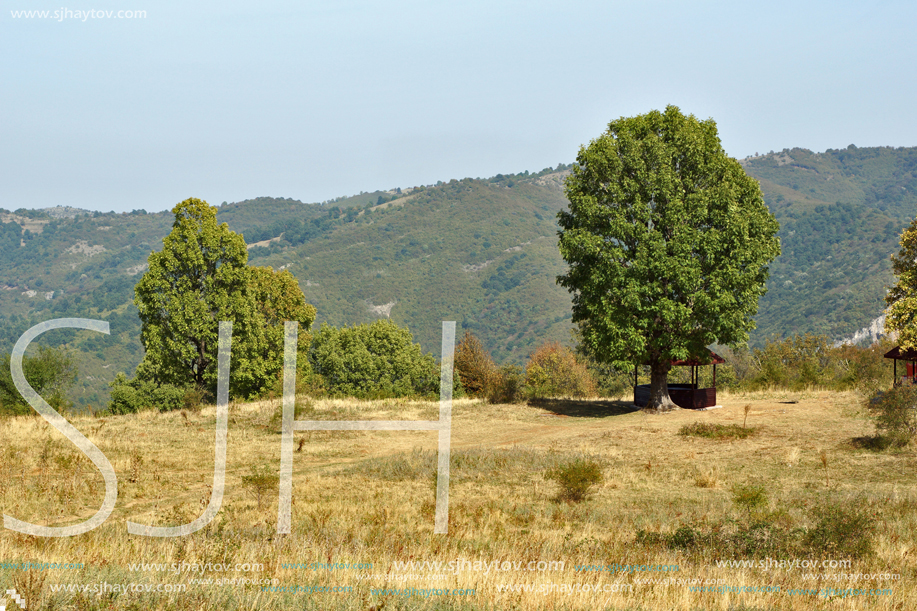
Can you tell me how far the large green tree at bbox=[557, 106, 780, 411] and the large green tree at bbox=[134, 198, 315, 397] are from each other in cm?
1963

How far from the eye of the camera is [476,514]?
14391 millimetres

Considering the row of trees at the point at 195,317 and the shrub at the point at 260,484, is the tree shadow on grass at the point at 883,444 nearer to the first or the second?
the shrub at the point at 260,484

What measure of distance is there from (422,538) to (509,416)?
21.3 m

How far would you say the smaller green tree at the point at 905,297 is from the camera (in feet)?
81.8

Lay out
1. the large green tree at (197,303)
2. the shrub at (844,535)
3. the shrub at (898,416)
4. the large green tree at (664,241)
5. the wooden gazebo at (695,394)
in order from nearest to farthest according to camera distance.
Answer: the shrub at (844,535) < the shrub at (898,416) < the large green tree at (664,241) < the wooden gazebo at (695,394) < the large green tree at (197,303)

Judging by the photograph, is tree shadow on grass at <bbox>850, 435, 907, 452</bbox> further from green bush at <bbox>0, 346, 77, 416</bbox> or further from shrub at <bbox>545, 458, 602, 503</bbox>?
green bush at <bbox>0, 346, 77, 416</bbox>

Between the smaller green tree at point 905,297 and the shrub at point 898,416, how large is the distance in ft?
13.4

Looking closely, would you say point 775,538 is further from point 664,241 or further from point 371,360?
point 371,360

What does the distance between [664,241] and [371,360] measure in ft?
168

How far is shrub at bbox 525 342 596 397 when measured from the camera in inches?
2980

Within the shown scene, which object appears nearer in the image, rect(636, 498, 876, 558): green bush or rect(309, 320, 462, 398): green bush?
rect(636, 498, 876, 558): green bush

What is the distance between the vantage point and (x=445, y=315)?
198 metres

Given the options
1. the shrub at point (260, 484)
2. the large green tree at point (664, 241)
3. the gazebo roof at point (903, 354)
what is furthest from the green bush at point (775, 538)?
the gazebo roof at point (903, 354)

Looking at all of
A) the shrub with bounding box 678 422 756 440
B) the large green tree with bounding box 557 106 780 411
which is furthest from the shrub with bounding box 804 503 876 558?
the large green tree with bounding box 557 106 780 411
